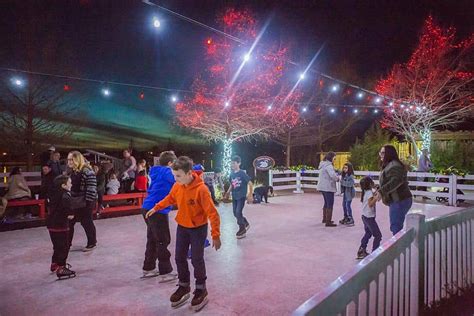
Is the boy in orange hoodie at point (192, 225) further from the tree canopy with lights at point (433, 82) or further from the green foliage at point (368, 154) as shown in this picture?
the tree canopy with lights at point (433, 82)

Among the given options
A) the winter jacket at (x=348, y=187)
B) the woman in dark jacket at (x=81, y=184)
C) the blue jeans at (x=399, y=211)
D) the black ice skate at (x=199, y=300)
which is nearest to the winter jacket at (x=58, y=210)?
the woman in dark jacket at (x=81, y=184)

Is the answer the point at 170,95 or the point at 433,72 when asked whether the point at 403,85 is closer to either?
the point at 433,72

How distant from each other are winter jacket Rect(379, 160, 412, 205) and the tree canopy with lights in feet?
49.8

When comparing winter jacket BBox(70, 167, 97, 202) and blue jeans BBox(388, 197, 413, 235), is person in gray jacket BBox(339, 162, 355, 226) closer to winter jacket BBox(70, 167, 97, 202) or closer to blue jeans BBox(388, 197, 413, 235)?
blue jeans BBox(388, 197, 413, 235)

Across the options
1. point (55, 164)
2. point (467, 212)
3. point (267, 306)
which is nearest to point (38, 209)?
point (55, 164)

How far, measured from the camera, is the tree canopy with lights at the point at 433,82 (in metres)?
17.5

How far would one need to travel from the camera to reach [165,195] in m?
4.88

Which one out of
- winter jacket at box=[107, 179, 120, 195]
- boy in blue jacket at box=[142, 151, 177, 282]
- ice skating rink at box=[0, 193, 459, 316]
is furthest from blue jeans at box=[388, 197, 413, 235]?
winter jacket at box=[107, 179, 120, 195]

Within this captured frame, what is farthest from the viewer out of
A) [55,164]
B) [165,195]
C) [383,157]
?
[55,164]

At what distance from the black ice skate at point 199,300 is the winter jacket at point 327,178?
190 inches

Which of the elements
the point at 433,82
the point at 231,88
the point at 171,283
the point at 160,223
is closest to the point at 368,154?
the point at 433,82

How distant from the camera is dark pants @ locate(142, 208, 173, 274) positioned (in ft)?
15.8

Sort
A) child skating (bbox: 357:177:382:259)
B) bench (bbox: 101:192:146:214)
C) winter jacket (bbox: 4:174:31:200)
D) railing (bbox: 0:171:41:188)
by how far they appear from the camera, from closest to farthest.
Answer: child skating (bbox: 357:177:382:259) < winter jacket (bbox: 4:174:31:200) < bench (bbox: 101:192:146:214) < railing (bbox: 0:171:41:188)

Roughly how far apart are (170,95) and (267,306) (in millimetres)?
12810
